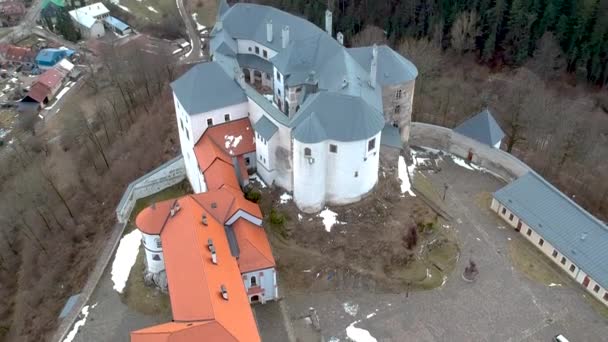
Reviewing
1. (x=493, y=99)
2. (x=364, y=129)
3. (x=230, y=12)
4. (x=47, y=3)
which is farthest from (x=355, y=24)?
(x=47, y=3)

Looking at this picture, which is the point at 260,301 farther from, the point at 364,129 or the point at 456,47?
the point at 456,47

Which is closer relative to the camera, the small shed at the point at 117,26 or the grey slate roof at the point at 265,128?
the grey slate roof at the point at 265,128

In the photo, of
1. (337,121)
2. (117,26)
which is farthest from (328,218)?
(117,26)

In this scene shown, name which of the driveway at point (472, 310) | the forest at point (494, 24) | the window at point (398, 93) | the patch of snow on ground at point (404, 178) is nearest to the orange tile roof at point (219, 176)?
the driveway at point (472, 310)

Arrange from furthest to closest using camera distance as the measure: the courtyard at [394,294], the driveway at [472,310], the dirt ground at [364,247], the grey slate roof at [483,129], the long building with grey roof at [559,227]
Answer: the grey slate roof at [483,129], the dirt ground at [364,247], the long building with grey roof at [559,227], the courtyard at [394,294], the driveway at [472,310]

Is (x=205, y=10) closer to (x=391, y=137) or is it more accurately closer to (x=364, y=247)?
(x=391, y=137)

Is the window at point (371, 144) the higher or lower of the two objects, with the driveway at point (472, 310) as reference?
higher

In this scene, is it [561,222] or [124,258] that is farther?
[124,258]

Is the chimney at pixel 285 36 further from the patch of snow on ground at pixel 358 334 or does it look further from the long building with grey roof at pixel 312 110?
the patch of snow on ground at pixel 358 334
